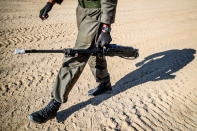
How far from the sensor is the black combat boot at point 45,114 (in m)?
2.69

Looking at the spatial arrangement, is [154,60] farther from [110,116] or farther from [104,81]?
[110,116]

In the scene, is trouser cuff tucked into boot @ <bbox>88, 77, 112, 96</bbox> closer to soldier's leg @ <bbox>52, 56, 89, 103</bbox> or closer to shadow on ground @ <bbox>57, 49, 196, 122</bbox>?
shadow on ground @ <bbox>57, 49, 196, 122</bbox>

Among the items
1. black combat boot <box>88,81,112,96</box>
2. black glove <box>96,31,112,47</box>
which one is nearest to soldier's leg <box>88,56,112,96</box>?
black combat boot <box>88,81,112,96</box>

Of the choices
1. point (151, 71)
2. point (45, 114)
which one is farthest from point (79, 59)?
point (151, 71)

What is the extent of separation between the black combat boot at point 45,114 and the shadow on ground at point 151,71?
0.17 metres

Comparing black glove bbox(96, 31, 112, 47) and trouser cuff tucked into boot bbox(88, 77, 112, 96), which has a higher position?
black glove bbox(96, 31, 112, 47)

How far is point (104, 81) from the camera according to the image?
133 inches

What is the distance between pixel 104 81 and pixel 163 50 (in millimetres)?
2625

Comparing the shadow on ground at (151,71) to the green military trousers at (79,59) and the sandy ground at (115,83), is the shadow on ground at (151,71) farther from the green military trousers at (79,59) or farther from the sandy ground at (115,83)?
Result: the green military trousers at (79,59)

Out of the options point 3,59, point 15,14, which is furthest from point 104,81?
point 15,14

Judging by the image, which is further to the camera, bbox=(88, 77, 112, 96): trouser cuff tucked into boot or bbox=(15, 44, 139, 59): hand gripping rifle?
bbox=(88, 77, 112, 96): trouser cuff tucked into boot

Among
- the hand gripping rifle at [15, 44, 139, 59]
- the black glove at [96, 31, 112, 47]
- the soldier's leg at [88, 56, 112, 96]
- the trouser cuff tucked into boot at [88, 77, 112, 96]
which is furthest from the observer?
the trouser cuff tucked into boot at [88, 77, 112, 96]

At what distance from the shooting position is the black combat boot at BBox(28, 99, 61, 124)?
8.82 ft

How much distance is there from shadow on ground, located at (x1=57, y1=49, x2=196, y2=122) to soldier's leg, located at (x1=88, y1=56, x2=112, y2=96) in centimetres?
11
